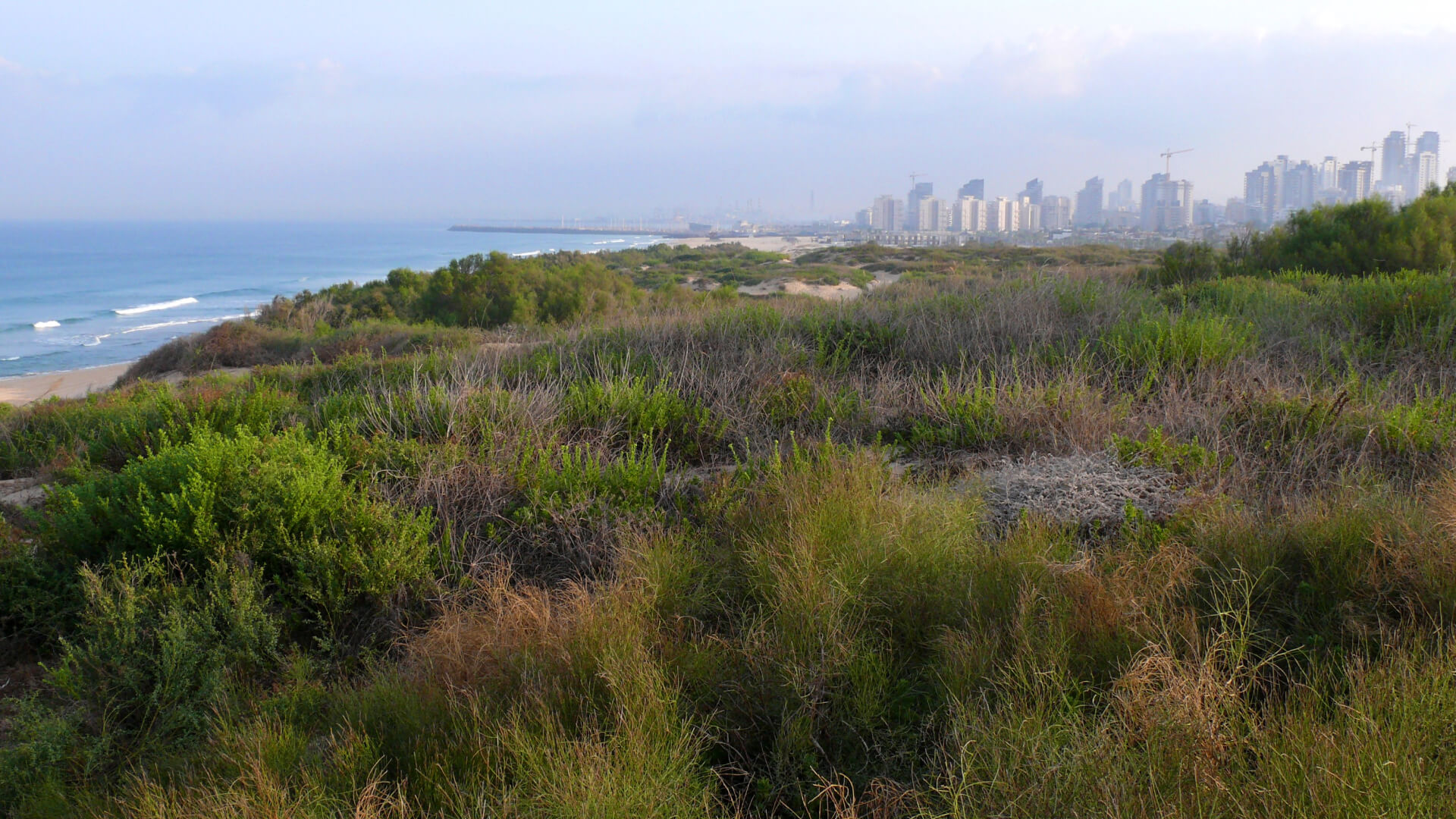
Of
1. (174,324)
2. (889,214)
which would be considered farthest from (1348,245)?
(889,214)

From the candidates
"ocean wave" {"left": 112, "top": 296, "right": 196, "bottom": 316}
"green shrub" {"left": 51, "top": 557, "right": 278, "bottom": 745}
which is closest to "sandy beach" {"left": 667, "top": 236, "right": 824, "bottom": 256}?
"ocean wave" {"left": 112, "top": 296, "right": 196, "bottom": 316}

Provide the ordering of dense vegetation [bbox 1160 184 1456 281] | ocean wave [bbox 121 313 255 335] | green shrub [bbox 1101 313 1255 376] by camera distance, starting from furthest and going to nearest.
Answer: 1. ocean wave [bbox 121 313 255 335]
2. dense vegetation [bbox 1160 184 1456 281]
3. green shrub [bbox 1101 313 1255 376]

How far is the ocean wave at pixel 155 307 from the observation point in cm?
4897

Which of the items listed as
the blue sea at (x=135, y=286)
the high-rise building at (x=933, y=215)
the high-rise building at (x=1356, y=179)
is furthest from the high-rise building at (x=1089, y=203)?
the blue sea at (x=135, y=286)

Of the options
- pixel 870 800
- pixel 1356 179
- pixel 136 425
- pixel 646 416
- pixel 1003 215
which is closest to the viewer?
pixel 870 800

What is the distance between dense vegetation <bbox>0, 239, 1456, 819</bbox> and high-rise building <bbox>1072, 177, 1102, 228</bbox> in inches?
4126

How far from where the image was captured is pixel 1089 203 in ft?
366

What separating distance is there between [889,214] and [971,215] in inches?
1048

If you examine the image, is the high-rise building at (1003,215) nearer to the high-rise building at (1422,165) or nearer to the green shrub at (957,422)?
the high-rise building at (1422,165)

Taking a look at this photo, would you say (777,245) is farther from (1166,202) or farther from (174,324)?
(174,324)

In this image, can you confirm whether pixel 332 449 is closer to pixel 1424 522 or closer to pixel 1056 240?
pixel 1424 522

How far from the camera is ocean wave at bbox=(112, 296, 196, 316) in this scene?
49.0 metres

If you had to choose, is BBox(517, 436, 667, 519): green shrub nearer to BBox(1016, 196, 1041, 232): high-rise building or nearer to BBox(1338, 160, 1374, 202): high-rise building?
BBox(1338, 160, 1374, 202): high-rise building

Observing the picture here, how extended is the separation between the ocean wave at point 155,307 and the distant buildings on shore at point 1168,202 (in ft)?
173
